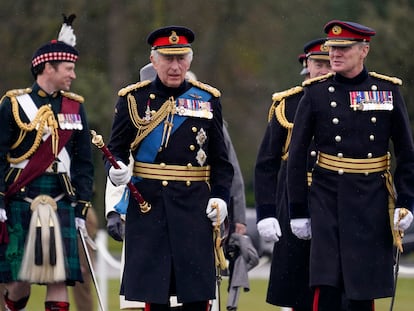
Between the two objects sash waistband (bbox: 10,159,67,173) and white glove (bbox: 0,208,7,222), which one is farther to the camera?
sash waistband (bbox: 10,159,67,173)

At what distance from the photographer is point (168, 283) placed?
933cm

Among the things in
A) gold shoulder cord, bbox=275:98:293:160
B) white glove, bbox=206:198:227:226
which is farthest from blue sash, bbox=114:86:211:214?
gold shoulder cord, bbox=275:98:293:160

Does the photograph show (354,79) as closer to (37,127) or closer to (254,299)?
(37,127)

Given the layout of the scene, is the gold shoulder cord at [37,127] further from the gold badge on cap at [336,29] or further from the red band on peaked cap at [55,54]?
the gold badge on cap at [336,29]

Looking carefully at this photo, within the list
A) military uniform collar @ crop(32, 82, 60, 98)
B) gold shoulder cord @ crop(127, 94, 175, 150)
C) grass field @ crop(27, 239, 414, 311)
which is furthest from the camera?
grass field @ crop(27, 239, 414, 311)

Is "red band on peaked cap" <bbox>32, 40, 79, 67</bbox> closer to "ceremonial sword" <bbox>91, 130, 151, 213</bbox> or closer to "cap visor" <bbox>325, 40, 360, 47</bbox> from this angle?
"ceremonial sword" <bbox>91, 130, 151, 213</bbox>

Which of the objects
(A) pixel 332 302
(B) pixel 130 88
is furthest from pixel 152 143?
(A) pixel 332 302

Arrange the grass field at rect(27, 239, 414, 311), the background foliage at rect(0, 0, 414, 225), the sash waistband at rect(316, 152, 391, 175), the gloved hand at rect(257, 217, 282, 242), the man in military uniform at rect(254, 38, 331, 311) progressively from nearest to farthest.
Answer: the sash waistband at rect(316, 152, 391, 175), the gloved hand at rect(257, 217, 282, 242), the man in military uniform at rect(254, 38, 331, 311), the grass field at rect(27, 239, 414, 311), the background foliage at rect(0, 0, 414, 225)

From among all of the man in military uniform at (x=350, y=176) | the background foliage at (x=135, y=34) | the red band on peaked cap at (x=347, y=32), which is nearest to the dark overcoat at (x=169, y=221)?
the man in military uniform at (x=350, y=176)

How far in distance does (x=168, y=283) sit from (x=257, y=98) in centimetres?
2140

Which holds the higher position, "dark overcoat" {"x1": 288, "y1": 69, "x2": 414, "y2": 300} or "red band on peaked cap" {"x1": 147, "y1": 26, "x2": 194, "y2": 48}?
"red band on peaked cap" {"x1": 147, "y1": 26, "x2": 194, "y2": 48}

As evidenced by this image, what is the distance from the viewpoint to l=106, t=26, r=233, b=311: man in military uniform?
30.8 feet

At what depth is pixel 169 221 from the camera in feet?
30.9

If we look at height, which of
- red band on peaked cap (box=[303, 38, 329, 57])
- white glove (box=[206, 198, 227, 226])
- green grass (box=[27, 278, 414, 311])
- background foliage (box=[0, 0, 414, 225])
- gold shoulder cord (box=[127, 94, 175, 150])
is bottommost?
green grass (box=[27, 278, 414, 311])
